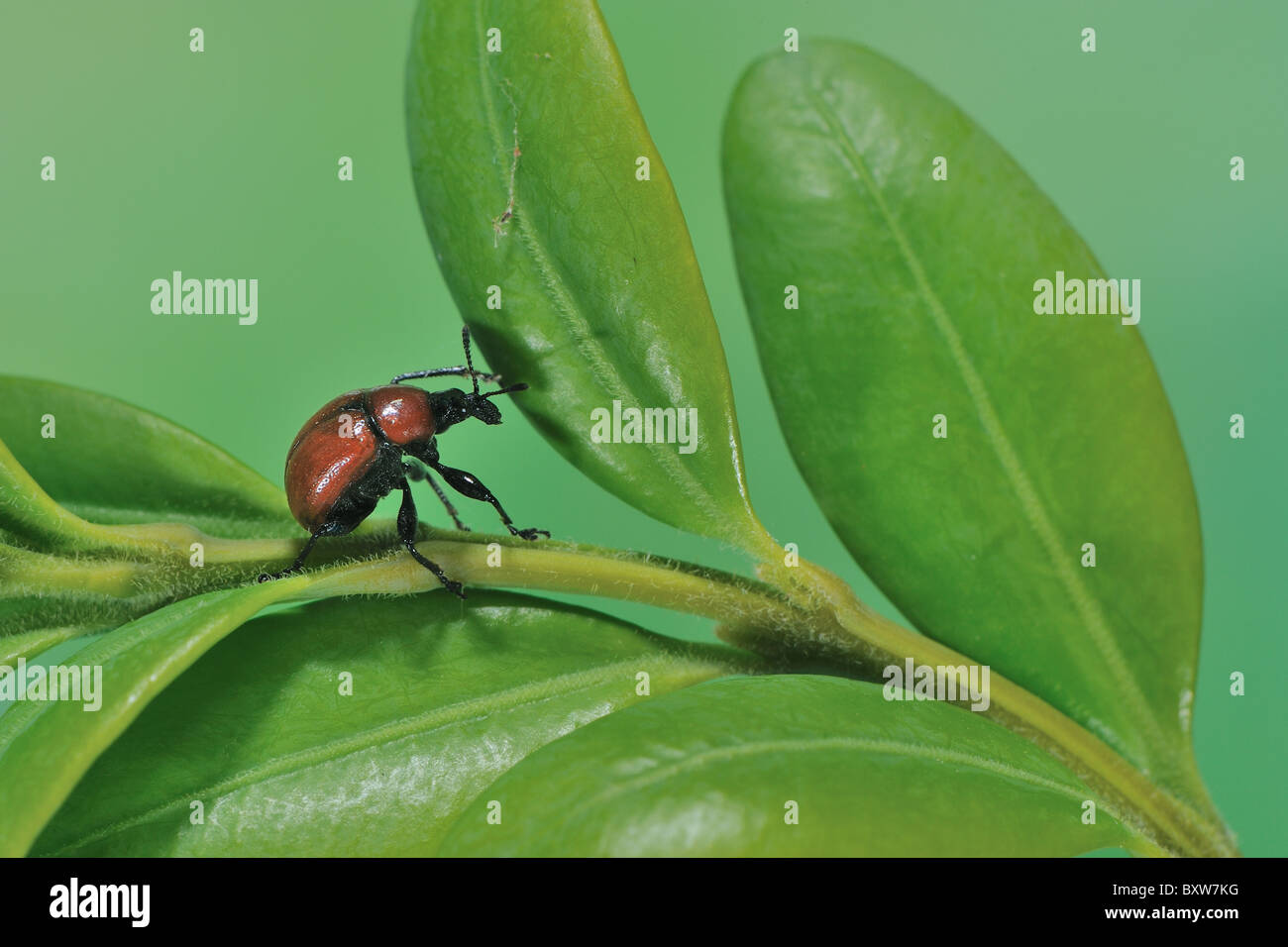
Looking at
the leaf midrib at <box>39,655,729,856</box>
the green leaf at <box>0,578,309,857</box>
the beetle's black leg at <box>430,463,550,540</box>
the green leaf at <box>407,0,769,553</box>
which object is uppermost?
the green leaf at <box>407,0,769,553</box>

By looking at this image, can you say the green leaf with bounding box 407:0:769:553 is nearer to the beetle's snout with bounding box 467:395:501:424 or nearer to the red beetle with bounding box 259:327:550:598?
the red beetle with bounding box 259:327:550:598

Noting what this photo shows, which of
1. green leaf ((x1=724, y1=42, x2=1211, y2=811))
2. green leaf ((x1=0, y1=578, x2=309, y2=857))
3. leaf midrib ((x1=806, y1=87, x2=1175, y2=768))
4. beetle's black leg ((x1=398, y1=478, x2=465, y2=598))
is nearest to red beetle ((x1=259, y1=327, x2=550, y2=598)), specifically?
beetle's black leg ((x1=398, y1=478, x2=465, y2=598))

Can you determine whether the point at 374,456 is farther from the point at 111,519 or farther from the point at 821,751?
the point at 821,751

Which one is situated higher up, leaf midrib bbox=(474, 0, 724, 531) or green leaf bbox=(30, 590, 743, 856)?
leaf midrib bbox=(474, 0, 724, 531)

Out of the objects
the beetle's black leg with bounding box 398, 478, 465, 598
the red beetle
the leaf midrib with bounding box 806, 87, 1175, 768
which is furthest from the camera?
the red beetle
